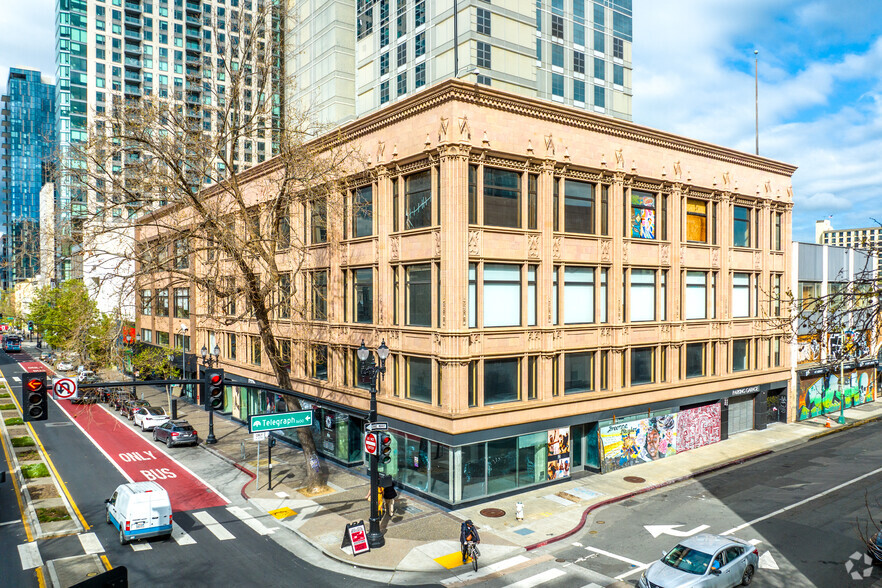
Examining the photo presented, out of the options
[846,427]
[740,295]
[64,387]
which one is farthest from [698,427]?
[64,387]

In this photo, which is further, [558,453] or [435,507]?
[558,453]

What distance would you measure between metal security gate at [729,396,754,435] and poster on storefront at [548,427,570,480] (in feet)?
51.0

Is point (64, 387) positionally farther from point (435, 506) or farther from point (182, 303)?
point (182, 303)

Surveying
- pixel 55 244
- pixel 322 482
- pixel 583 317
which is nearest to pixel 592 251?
pixel 583 317

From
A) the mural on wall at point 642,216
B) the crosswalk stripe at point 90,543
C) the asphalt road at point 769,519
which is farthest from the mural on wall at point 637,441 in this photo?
the crosswalk stripe at point 90,543

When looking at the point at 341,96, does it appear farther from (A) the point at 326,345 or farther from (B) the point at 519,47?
(A) the point at 326,345

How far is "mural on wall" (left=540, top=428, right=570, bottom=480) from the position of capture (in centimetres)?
2723

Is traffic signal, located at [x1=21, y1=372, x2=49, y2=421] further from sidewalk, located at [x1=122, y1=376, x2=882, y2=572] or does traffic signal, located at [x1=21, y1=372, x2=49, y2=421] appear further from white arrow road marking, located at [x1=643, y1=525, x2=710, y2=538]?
white arrow road marking, located at [x1=643, y1=525, x2=710, y2=538]

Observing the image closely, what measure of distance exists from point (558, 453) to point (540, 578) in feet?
33.7

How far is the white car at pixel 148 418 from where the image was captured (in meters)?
39.0

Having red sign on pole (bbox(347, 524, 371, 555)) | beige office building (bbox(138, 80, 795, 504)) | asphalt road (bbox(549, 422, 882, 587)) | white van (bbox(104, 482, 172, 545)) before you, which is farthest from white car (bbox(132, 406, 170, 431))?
asphalt road (bbox(549, 422, 882, 587))

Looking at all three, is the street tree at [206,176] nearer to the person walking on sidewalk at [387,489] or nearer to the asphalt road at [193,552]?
the asphalt road at [193,552]

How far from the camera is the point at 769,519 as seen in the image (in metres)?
22.7

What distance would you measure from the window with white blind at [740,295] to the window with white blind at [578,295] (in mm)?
13102
